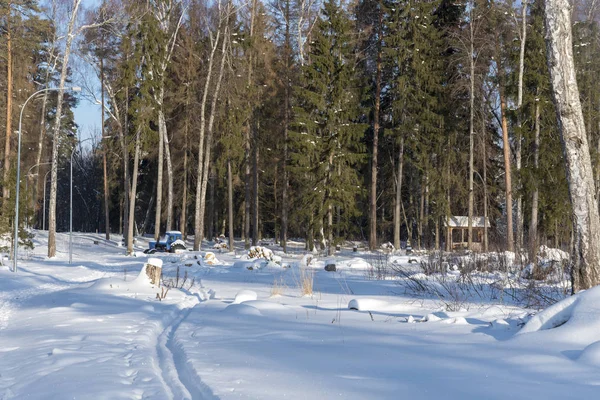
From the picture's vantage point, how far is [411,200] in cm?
3756

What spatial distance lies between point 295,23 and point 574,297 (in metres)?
29.9

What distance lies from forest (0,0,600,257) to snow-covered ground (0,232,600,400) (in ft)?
56.3

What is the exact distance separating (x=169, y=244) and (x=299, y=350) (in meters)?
27.5

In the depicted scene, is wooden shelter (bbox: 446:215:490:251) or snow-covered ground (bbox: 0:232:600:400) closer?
snow-covered ground (bbox: 0:232:600:400)

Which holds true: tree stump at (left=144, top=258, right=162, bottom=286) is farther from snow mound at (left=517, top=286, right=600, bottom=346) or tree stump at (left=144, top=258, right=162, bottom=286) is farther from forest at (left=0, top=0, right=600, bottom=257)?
forest at (left=0, top=0, right=600, bottom=257)

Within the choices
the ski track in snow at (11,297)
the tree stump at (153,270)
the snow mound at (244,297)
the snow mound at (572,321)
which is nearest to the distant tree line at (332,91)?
the ski track in snow at (11,297)

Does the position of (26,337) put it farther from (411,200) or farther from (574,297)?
(411,200)

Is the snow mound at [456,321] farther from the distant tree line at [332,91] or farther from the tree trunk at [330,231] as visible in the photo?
the tree trunk at [330,231]

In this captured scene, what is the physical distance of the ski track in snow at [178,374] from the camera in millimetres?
4750

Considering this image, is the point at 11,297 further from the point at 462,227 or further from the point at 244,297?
the point at 462,227

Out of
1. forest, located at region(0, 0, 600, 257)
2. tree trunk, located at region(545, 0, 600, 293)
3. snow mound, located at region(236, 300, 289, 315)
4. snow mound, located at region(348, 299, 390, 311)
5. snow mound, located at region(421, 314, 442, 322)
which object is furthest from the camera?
forest, located at region(0, 0, 600, 257)

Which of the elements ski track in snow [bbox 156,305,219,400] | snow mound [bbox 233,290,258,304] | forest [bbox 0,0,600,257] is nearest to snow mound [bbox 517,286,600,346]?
ski track in snow [bbox 156,305,219,400]

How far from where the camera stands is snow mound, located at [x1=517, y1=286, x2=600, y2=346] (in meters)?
5.52

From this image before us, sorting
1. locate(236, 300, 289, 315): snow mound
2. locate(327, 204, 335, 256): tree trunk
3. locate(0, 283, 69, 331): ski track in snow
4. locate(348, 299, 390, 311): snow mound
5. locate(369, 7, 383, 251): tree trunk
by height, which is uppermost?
locate(369, 7, 383, 251): tree trunk
